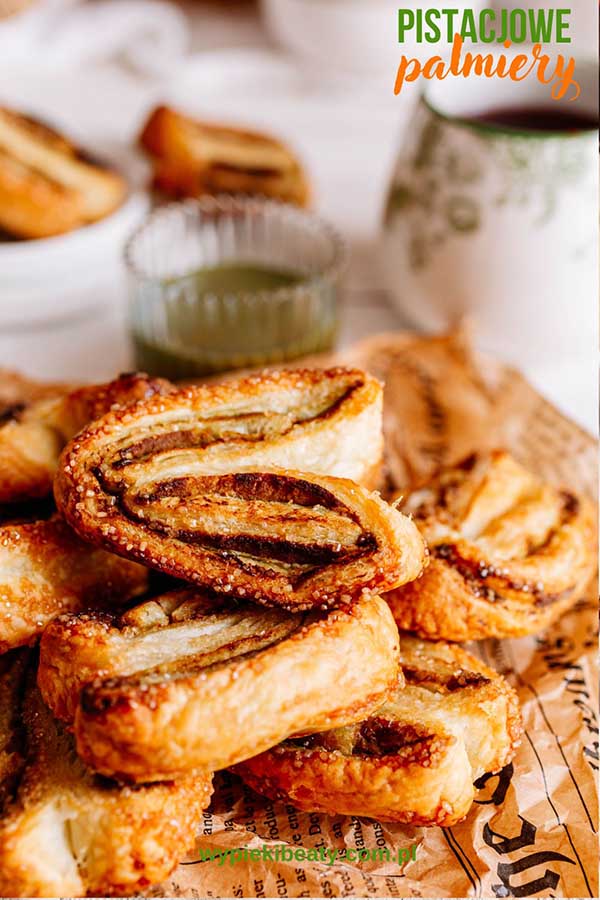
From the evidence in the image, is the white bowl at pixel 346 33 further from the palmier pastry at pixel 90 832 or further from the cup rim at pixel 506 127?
the palmier pastry at pixel 90 832

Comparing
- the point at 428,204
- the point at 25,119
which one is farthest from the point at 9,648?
the point at 25,119

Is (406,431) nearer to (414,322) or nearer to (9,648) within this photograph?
(414,322)

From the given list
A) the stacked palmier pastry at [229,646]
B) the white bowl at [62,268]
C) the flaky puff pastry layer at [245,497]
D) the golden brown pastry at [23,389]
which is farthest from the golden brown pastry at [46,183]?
the flaky puff pastry layer at [245,497]

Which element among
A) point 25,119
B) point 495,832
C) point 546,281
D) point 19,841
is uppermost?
point 25,119

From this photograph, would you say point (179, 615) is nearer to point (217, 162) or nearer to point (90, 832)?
point (90, 832)

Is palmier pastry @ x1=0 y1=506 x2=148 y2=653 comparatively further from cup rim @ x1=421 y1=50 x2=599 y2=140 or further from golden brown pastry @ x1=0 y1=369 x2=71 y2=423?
cup rim @ x1=421 y1=50 x2=599 y2=140

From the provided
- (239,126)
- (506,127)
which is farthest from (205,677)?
(239,126)
